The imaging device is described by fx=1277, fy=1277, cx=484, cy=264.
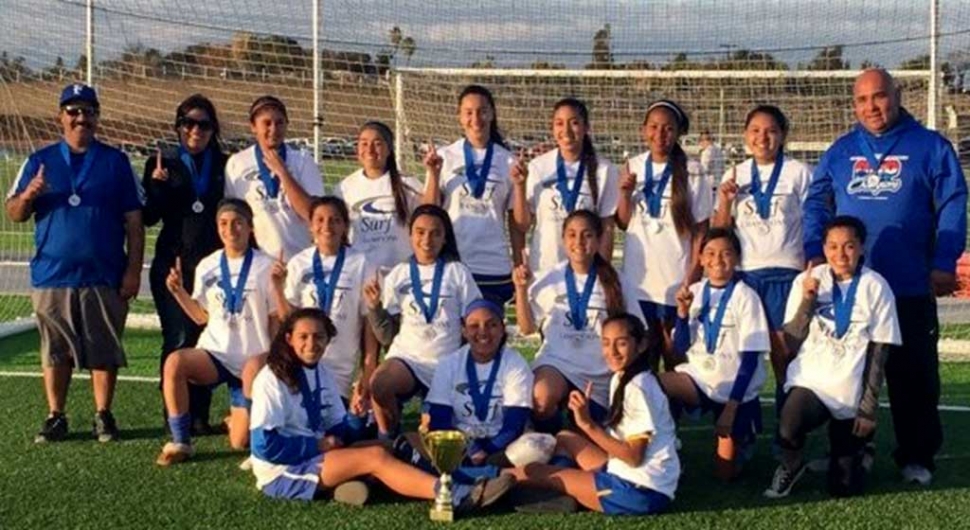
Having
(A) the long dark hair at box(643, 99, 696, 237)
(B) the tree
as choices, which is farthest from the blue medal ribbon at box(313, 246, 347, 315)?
(B) the tree

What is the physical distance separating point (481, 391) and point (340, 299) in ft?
3.18

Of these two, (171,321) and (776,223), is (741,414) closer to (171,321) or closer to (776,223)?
(776,223)

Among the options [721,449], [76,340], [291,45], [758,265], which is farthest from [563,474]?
[291,45]

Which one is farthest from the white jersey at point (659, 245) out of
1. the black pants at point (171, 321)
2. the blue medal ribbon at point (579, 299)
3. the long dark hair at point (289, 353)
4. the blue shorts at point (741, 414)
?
the black pants at point (171, 321)

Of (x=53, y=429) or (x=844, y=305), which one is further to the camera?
(x=53, y=429)

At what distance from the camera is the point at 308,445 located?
5.64m

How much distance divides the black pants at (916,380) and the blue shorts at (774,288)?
56 centimetres

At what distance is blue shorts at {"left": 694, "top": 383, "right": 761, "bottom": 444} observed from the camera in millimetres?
6148

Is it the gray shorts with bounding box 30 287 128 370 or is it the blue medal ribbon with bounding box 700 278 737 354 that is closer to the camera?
the blue medal ribbon with bounding box 700 278 737 354

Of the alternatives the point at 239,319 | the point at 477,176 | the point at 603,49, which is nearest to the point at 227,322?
the point at 239,319

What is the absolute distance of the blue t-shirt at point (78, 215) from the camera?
6.73m

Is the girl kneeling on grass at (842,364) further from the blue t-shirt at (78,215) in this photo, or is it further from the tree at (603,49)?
the tree at (603,49)

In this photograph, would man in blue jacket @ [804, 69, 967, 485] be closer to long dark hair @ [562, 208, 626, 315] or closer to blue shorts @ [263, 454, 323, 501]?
long dark hair @ [562, 208, 626, 315]

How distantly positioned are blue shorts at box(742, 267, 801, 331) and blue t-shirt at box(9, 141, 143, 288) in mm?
3337
